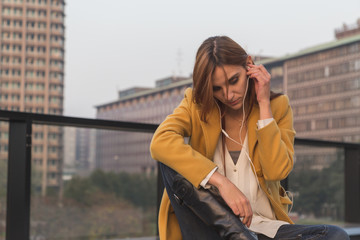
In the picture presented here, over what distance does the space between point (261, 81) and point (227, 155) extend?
0.23 m

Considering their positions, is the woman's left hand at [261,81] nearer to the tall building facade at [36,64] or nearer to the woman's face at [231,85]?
the woman's face at [231,85]

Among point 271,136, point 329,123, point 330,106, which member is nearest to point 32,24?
point 330,106

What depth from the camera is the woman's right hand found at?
1129mm

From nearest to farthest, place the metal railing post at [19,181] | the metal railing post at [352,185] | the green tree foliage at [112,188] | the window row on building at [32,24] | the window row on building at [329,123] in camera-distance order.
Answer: the metal railing post at [19,181]
the metal railing post at [352,185]
the green tree foliage at [112,188]
the window row on building at [329,123]
the window row on building at [32,24]

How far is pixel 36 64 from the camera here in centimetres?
7469

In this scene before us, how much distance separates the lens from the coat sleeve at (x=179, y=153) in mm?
1158

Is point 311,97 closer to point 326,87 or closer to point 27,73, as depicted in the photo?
point 326,87

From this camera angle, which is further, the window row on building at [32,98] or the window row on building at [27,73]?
the window row on building at [27,73]

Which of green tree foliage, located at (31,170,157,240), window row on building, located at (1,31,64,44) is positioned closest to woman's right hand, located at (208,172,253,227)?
green tree foliage, located at (31,170,157,240)

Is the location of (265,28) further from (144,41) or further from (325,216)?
(325,216)

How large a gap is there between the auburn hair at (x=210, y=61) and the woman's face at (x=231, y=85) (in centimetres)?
1

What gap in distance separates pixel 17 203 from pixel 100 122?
517 mm

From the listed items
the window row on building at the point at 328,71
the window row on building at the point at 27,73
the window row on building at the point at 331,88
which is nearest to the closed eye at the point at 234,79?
the window row on building at the point at 27,73

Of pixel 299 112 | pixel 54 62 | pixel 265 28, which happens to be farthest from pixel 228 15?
pixel 54 62
